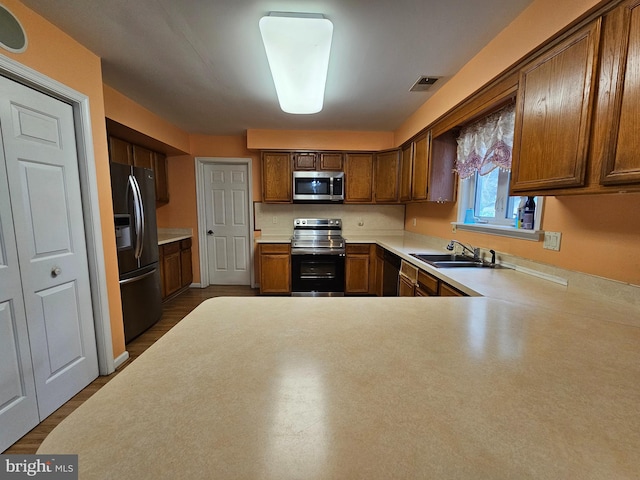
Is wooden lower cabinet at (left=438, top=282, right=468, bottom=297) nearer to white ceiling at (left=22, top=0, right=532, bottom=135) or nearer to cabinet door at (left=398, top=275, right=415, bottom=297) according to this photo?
cabinet door at (left=398, top=275, right=415, bottom=297)

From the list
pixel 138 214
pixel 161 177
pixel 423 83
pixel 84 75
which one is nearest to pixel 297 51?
pixel 423 83

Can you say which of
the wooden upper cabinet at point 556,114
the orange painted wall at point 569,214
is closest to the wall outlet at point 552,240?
the orange painted wall at point 569,214

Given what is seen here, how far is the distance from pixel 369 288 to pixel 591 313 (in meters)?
2.54

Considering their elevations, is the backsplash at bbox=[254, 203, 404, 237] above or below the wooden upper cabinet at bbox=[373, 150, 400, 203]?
below

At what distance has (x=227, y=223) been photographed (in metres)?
4.09

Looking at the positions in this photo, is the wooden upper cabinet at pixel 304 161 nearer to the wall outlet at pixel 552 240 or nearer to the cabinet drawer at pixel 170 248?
the cabinet drawer at pixel 170 248

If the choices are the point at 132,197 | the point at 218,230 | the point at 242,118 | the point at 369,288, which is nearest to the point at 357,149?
the point at 242,118

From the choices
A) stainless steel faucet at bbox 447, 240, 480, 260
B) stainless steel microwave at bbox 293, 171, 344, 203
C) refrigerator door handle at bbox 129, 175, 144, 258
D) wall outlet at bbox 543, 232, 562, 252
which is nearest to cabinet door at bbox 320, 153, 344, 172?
stainless steel microwave at bbox 293, 171, 344, 203

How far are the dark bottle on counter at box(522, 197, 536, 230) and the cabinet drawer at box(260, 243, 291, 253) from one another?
2.49 metres

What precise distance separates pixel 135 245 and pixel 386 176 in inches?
115

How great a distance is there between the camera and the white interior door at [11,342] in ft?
4.38

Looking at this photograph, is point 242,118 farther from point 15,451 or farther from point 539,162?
point 15,451

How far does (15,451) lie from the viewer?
1.36 metres

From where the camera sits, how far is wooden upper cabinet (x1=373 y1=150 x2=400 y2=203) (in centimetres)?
343
